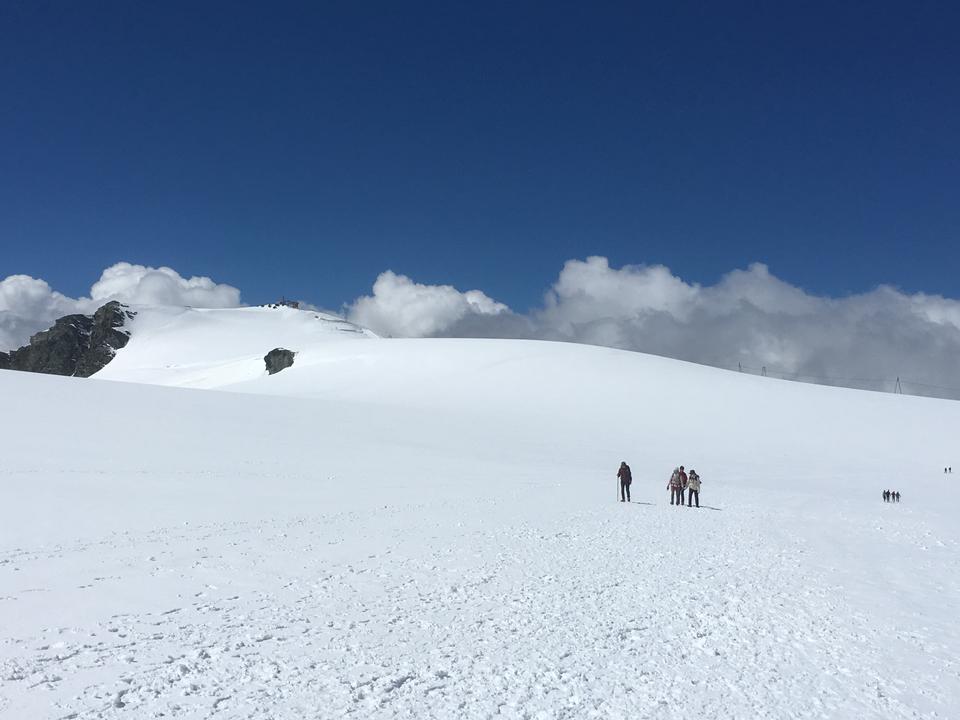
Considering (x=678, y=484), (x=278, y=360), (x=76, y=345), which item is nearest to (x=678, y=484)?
(x=678, y=484)

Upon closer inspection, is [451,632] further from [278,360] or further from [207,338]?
[207,338]

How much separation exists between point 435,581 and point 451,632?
2375 millimetres

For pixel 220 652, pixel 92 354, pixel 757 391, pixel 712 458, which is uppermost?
pixel 92 354

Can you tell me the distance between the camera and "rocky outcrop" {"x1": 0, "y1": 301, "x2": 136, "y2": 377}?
142 m

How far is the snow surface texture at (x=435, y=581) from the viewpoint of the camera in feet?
21.7

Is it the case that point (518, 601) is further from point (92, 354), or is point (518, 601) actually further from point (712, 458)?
point (92, 354)

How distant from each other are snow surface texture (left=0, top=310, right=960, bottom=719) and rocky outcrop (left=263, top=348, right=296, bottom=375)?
146 ft

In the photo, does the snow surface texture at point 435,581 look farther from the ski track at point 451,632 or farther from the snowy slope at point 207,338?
the snowy slope at point 207,338

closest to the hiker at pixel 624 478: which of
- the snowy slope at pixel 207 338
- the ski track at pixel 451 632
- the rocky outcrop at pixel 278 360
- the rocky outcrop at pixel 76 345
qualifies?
the ski track at pixel 451 632

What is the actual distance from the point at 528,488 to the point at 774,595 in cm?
1300

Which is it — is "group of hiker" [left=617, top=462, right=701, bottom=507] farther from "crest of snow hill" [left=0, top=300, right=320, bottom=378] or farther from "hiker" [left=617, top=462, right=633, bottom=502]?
"crest of snow hill" [left=0, top=300, right=320, bottom=378]

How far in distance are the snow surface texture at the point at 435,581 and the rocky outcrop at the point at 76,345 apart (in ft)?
406

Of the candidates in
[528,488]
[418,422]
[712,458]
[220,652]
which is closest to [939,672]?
[220,652]

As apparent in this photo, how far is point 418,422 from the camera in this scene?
136ft
